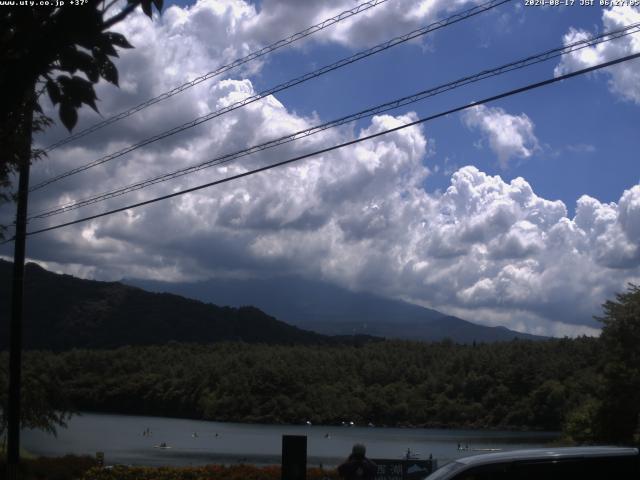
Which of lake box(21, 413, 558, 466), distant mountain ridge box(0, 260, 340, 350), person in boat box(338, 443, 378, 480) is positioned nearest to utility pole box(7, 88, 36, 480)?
person in boat box(338, 443, 378, 480)

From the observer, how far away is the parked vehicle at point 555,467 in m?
7.82

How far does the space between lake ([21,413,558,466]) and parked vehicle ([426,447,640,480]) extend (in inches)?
1485

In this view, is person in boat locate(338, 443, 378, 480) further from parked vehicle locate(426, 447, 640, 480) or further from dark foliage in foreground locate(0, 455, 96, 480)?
dark foliage in foreground locate(0, 455, 96, 480)

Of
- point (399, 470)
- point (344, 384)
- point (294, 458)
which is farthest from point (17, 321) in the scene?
point (344, 384)

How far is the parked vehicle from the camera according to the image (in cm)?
782

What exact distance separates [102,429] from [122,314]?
107 meters

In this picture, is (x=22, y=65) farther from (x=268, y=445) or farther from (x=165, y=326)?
(x=165, y=326)

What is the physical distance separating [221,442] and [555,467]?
66.9 metres

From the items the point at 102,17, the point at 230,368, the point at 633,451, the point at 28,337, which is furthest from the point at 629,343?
the point at 28,337

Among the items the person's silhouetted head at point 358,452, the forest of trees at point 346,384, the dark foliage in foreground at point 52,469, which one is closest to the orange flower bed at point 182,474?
the dark foliage in foreground at point 52,469

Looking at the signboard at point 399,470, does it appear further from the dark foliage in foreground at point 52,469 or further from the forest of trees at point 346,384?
the forest of trees at point 346,384

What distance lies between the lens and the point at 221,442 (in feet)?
237

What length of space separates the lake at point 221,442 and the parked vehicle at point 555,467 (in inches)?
1485

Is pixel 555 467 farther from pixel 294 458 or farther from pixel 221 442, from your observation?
pixel 221 442
